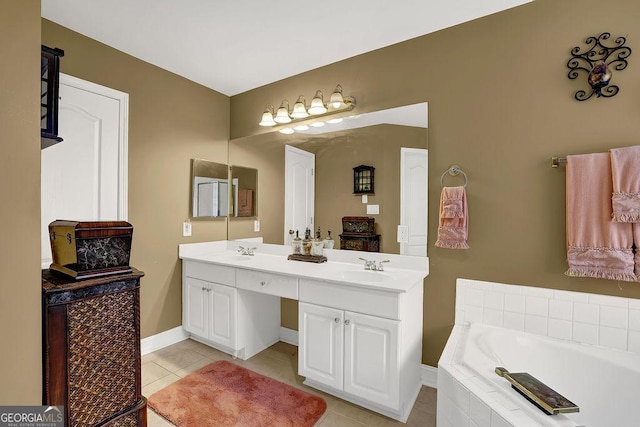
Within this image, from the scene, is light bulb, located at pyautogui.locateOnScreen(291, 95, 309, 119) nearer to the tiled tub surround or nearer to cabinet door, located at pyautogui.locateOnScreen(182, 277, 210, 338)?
cabinet door, located at pyautogui.locateOnScreen(182, 277, 210, 338)

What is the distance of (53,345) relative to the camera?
116 centimetres

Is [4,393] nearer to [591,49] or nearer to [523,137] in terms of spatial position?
[523,137]

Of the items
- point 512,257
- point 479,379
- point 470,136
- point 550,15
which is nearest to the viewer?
point 479,379

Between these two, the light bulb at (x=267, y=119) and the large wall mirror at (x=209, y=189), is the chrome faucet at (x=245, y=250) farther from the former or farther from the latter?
the light bulb at (x=267, y=119)

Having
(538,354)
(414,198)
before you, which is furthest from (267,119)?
(538,354)

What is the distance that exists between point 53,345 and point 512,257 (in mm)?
2344

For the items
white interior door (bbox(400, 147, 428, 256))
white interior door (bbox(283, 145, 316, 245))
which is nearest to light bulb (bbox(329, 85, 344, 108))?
white interior door (bbox(283, 145, 316, 245))

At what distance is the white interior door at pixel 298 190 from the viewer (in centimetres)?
269

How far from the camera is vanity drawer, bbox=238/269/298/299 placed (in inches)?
85.7

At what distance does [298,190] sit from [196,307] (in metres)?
1.41

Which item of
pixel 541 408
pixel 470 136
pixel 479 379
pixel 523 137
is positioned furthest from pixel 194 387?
pixel 523 137

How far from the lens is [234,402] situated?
2002 mm

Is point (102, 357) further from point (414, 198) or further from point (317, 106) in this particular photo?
point (317, 106)

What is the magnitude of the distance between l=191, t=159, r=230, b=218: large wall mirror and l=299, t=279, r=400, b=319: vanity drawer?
1481 millimetres
